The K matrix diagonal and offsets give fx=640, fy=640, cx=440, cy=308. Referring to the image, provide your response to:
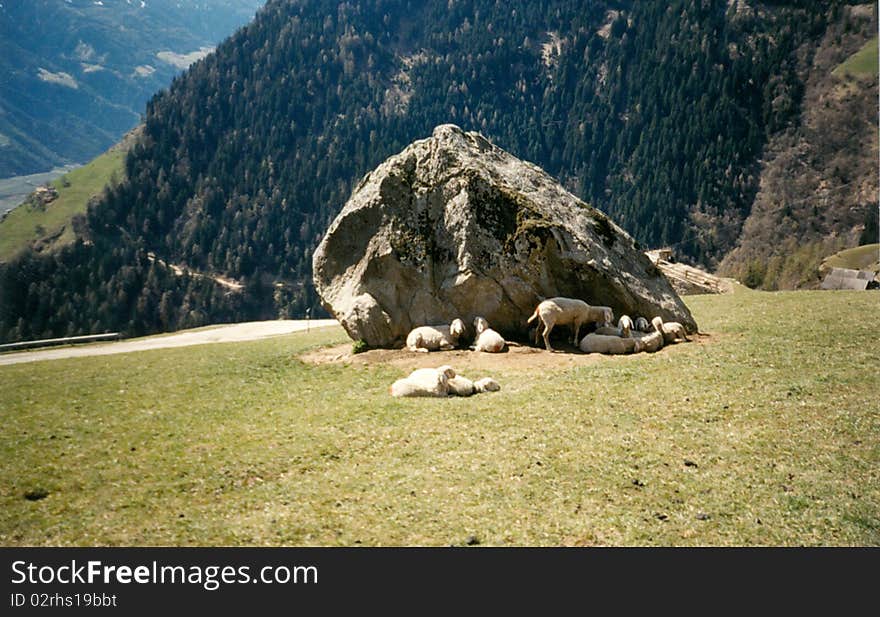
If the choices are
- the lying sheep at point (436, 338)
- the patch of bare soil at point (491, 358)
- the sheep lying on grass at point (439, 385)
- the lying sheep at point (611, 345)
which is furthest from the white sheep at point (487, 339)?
the sheep lying on grass at point (439, 385)

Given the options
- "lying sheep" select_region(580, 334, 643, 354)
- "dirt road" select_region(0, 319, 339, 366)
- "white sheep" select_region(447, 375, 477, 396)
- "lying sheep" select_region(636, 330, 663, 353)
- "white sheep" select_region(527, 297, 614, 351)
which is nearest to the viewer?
"white sheep" select_region(447, 375, 477, 396)

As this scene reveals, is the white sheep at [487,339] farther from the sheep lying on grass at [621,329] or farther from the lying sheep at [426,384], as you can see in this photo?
the lying sheep at [426,384]

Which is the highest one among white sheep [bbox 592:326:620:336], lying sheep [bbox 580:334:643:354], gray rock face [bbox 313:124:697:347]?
gray rock face [bbox 313:124:697:347]

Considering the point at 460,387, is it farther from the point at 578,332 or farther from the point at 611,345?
the point at 578,332

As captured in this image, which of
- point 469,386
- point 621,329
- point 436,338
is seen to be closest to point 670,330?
point 621,329

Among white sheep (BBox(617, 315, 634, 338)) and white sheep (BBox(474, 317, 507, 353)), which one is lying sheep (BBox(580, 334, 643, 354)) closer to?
white sheep (BBox(617, 315, 634, 338))

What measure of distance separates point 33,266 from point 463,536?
688 feet

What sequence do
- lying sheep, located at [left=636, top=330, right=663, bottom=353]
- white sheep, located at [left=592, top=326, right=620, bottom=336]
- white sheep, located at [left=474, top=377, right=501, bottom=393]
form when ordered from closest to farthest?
white sheep, located at [left=474, top=377, right=501, bottom=393], lying sheep, located at [left=636, top=330, right=663, bottom=353], white sheep, located at [left=592, top=326, right=620, bottom=336]

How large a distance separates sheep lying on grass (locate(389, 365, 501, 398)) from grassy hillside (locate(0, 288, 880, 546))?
472mm

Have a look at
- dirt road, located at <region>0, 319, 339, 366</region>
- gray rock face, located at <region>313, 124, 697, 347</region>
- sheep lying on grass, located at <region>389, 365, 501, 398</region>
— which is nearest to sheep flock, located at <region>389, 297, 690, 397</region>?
gray rock face, located at <region>313, 124, 697, 347</region>

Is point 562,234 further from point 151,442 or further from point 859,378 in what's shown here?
point 151,442

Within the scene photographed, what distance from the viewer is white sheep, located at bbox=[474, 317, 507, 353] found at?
21.8 m

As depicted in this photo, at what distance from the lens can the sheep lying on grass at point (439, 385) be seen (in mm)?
16953

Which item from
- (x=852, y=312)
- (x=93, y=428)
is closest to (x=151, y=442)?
(x=93, y=428)
